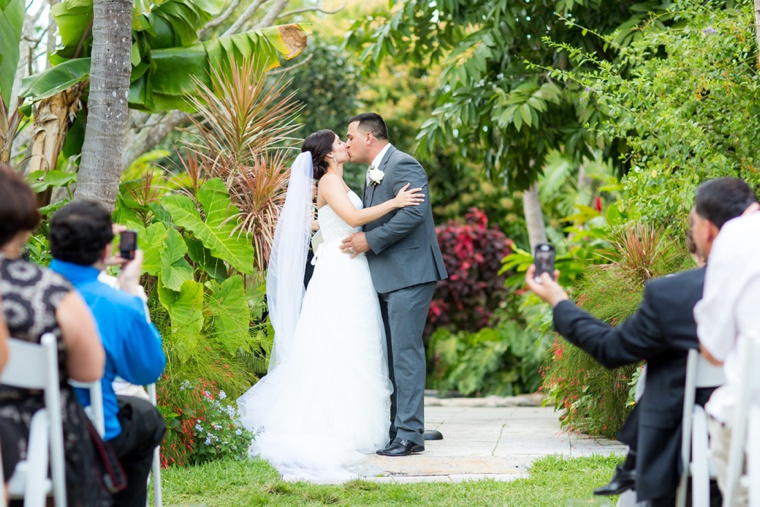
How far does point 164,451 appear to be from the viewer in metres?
5.00

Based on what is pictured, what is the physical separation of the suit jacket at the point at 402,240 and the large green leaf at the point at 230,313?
0.89 metres

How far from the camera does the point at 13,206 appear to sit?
2.56 m

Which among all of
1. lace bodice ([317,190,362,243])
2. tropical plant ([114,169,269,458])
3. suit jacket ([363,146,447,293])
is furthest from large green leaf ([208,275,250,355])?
suit jacket ([363,146,447,293])

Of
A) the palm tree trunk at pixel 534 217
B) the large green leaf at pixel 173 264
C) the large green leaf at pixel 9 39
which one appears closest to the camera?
the large green leaf at pixel 173 264

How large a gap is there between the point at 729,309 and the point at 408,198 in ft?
10.3

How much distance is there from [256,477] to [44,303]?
245 centimetres

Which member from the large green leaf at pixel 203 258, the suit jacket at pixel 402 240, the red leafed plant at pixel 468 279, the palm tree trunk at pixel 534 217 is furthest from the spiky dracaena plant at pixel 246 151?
the red leafed plant at pixel 468 279

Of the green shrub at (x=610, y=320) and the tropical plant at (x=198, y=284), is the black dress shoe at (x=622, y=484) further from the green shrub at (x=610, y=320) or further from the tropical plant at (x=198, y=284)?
the tropical plant at (x=198, y=284)

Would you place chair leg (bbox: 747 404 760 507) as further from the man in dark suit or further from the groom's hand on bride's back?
the groom's hand on bride's back

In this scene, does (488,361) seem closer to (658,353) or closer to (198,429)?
(198,429)

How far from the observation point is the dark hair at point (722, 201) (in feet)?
9.45

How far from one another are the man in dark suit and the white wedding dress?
2.63 meters

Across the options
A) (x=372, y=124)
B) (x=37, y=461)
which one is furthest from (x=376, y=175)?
(x=37, y=461)

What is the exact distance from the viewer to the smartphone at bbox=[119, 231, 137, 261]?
3160mm
